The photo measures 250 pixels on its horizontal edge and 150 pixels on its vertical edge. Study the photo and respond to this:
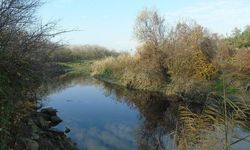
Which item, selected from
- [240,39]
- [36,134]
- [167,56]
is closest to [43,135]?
[36,134]

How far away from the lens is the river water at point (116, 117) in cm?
1526

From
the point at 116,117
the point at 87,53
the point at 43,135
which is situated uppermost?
the point at 87,53

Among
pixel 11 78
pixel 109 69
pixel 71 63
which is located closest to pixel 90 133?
pixel 11 78

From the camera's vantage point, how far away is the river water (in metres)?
15.3

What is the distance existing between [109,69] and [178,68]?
16.0 m

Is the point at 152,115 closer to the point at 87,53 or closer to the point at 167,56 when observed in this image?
the point at 167,56

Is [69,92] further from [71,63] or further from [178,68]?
[71,63]

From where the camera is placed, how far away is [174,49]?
1192 inches

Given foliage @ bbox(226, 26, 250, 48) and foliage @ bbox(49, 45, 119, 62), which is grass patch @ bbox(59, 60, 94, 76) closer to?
foliage @ bbox(49, 45, 119, 62)

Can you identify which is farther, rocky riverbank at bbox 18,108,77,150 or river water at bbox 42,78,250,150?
river water at bbox 42,78,250,150

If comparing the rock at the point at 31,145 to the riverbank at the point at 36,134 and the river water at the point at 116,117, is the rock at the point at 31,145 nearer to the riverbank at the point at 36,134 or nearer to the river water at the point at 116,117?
the riverbank at the point at 36,134

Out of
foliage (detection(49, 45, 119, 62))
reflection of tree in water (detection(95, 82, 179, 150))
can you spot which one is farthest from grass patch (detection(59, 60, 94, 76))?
reflection of tree in water (detection(95, 82, 179, 150))

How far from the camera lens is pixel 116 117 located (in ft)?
69.7

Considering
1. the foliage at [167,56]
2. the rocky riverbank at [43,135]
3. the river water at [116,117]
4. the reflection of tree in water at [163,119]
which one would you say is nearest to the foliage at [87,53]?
the foliage at [167,56]
